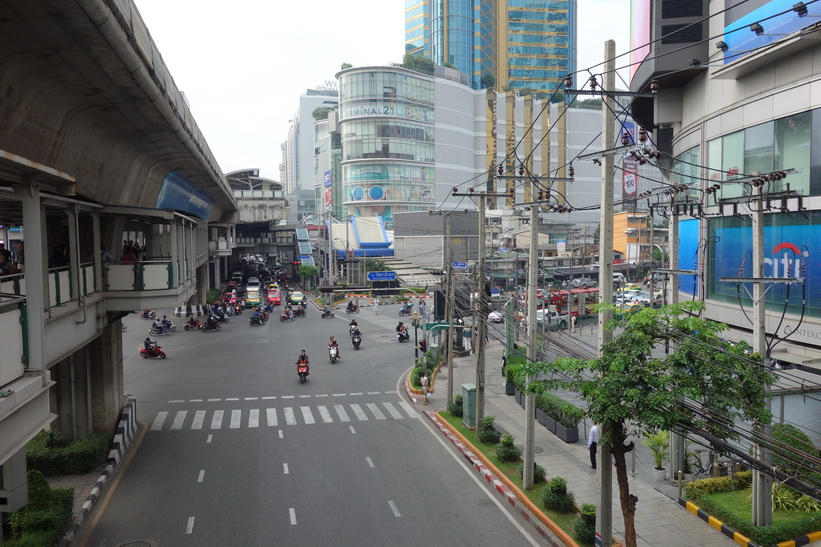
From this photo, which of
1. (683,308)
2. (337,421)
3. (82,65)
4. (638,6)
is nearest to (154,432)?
(337,421)

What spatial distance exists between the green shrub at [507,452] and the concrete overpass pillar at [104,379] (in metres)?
11.1

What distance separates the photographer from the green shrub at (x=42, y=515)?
1106cm

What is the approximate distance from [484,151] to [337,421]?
87.3m

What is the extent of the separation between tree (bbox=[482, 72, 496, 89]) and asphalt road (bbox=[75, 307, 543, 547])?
308 ft

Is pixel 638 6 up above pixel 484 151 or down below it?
below

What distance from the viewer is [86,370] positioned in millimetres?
17500

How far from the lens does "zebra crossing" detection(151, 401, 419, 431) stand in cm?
2061

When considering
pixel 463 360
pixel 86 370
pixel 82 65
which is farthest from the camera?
pixel 463 360

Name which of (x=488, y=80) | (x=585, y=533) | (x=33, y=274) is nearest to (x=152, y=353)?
(x=585, y=533)

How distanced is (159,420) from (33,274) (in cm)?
1537

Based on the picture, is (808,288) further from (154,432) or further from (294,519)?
(154,432)

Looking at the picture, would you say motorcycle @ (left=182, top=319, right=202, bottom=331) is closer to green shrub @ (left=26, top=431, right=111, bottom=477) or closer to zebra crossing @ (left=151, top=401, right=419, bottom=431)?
zebra crossing @ (left=151, top=401, right=419, bottom=431)

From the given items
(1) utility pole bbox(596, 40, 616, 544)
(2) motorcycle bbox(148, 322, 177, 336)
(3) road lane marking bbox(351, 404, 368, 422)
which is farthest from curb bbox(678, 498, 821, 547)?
(2) motorcycle bbox(148, 322, 177, 336)

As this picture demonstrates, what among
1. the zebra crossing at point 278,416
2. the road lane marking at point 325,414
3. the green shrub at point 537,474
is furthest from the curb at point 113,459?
the green shrub at point 537,474
